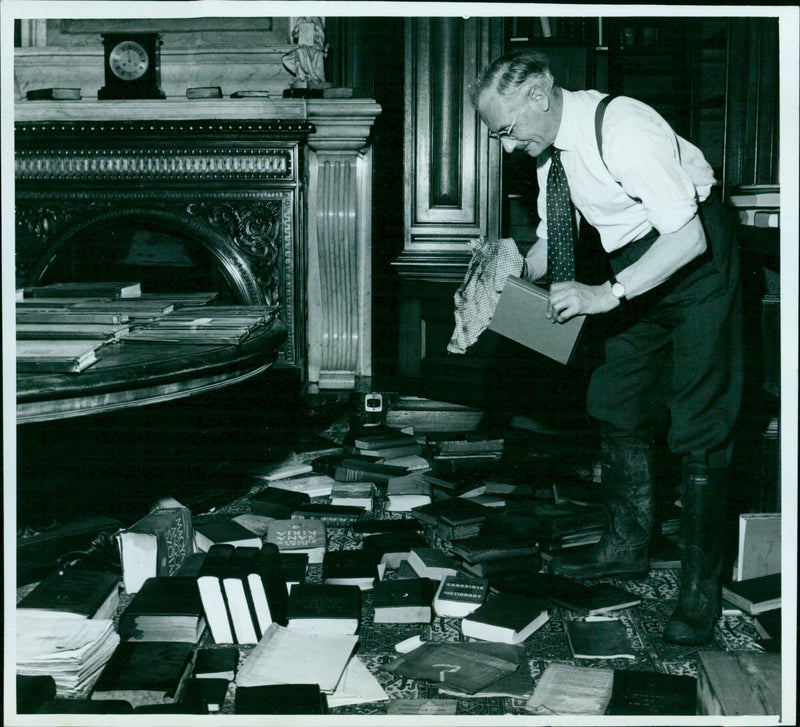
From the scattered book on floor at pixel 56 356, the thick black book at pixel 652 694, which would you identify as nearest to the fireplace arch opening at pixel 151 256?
the scattered book on floor at pixel 56 356

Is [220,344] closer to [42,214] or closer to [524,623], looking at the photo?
[524,623]

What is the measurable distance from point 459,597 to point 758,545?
2.52 ft

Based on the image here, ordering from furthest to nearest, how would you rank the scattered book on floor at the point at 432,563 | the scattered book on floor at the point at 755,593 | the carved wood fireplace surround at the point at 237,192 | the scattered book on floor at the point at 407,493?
1. the carved wood fireplace surround at the point at 237,192
2. the scattered book on floor at the point at 407,493
3. the scattered book on floor at the point at 432,563
4. the scattered book on floor at the point at 755,593

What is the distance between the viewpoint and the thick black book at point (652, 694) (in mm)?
1633

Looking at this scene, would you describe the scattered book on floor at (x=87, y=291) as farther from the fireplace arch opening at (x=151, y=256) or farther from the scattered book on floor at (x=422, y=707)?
the fireplace arch opening at (x=151, y=256)

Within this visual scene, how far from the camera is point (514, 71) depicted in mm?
1966

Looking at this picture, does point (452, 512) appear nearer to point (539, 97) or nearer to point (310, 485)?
point (310, 485)

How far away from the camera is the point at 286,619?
2000mm

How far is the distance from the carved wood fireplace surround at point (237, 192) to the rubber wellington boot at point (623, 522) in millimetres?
2210

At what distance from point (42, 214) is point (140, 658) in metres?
3.20

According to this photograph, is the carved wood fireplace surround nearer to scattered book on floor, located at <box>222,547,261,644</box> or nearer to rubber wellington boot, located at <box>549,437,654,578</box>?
rubber wellington boot, located at <box>549,437,654,578</box>

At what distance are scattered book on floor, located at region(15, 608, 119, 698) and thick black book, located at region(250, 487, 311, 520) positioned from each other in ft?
2.99

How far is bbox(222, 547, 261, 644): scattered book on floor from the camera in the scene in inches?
75.8

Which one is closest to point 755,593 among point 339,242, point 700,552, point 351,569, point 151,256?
point 700,552
